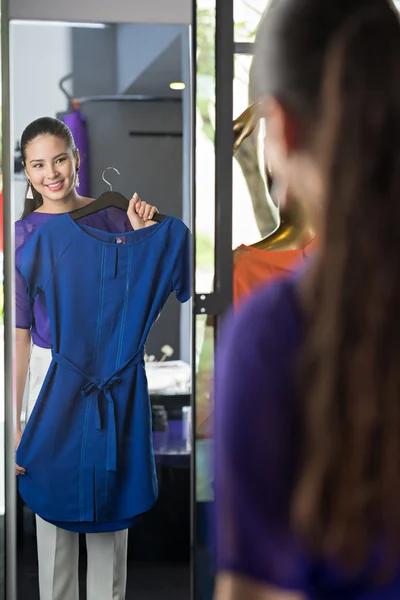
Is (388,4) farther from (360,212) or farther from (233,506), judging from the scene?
(233,506)

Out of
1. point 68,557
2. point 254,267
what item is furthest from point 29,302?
point 68,557

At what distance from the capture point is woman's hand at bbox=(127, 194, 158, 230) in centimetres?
245

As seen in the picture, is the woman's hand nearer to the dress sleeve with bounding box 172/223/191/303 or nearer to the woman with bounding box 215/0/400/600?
the dress sleeve with bounding box 172/223/191/303

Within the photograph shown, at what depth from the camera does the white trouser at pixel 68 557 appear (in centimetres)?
242

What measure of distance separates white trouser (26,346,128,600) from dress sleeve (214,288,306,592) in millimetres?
1887

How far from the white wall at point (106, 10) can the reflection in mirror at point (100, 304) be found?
31 mm

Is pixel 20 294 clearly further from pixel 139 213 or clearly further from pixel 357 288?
pixel 357 288

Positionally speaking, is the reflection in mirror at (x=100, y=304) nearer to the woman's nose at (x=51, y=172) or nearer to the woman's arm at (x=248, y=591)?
the woman's nose at (x=51, y=172)

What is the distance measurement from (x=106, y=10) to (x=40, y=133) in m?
0.45

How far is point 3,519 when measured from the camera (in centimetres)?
239

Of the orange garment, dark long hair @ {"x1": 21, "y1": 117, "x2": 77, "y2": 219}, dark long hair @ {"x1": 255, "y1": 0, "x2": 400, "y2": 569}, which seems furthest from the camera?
dark long hair @ {"x1": 21, "y1": 117, "x2": 77, "y2": 219}

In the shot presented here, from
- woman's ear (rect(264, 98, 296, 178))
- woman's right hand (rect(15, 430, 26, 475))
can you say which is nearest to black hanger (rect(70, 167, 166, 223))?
woman's right hand (rect(15, 430, 26, 475))

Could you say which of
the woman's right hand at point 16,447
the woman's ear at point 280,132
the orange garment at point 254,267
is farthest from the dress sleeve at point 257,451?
the woman's right hand at point 16,447

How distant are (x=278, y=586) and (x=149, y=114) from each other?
2017mm
